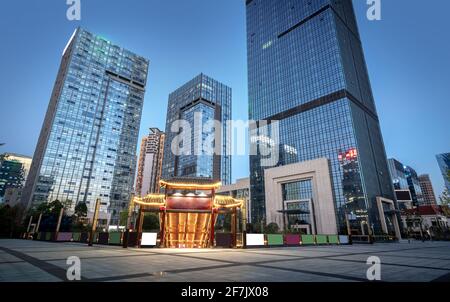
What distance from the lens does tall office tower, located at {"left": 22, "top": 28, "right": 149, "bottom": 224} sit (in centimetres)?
9350

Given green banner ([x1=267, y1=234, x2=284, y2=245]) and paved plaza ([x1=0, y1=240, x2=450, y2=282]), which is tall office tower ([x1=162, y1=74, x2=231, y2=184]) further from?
paved plaza ([x1=0, y1=240, x2=450, y2=282])

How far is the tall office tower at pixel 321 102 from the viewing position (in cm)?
7288

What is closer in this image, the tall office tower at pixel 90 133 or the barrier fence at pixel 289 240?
the barrier fence at pixel 289 240

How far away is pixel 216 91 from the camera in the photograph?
168m

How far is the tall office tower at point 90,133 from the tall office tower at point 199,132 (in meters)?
33.3

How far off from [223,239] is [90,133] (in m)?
101

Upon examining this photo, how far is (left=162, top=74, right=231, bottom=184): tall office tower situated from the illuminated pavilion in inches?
4237

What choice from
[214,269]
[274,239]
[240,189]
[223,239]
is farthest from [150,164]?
[214,269]

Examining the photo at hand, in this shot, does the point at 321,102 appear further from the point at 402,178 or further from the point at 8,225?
the point at 402,178

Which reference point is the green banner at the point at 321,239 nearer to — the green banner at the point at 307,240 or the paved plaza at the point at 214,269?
the green banner at the point at 307,240

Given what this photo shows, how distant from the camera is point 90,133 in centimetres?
10469

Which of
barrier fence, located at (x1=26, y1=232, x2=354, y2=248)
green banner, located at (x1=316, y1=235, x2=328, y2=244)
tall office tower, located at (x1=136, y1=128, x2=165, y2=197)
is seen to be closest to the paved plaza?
barrier fence, located at (x1=26, y1=232, x2=354, y2=248)

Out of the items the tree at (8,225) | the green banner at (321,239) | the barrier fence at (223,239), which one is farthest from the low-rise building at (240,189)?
the tree at (8,225)

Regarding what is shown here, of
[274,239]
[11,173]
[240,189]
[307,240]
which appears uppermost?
[11,173]
